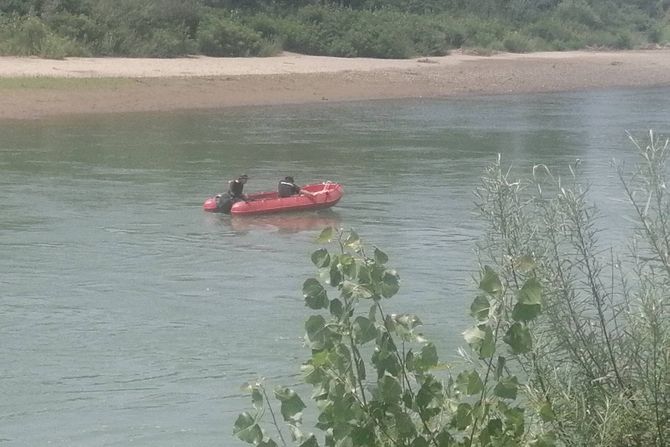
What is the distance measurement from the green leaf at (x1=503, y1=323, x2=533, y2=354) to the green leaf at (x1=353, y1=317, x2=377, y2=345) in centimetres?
55

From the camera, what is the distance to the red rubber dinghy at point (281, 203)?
19.0 meters

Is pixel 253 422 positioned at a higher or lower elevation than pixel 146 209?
higher

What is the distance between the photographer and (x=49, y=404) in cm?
1055

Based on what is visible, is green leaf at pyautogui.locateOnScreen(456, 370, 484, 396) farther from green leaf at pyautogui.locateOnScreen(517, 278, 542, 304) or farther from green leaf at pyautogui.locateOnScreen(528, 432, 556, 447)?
green leaf at pyautogui.locateOnScreen(517, 278, 542, 304)

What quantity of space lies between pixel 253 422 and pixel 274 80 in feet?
107

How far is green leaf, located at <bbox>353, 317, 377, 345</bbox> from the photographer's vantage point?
527cm

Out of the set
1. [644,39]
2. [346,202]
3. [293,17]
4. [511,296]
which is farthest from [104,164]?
[644,39]

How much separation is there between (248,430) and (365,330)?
2.04 feet

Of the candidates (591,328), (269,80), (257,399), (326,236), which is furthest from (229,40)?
(257,399)

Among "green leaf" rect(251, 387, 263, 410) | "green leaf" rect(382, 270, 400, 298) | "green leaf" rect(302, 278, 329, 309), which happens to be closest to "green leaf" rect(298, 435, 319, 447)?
"green leaf" rect(251, 387, 263, 410)

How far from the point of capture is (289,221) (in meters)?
19.2

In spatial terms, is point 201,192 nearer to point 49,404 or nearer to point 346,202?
point 346,202

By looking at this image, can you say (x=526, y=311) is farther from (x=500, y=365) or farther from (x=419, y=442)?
(x=419, y=442)

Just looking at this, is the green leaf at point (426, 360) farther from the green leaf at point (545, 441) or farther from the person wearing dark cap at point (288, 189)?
the person wearing dark cap at point (288, 189)
